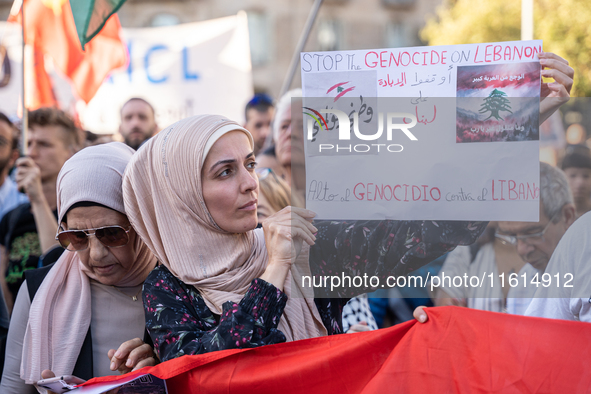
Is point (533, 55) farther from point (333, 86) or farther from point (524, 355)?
point (524, 355)

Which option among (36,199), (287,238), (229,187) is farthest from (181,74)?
(287,238)

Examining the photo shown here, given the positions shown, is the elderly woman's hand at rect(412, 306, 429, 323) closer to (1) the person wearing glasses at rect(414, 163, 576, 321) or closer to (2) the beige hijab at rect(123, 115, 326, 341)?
(1) the person wearing glasses at rect(414, 163, 576, 321)

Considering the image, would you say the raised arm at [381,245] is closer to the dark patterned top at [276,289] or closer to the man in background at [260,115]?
the dark patterned top at [276,289]

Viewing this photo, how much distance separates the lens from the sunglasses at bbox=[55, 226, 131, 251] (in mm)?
1800

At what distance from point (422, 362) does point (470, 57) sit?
2.88ft

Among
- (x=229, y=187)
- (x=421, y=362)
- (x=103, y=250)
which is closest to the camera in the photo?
(x=421, y=362)

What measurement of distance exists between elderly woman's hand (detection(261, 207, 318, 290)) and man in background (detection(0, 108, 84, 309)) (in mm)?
1536

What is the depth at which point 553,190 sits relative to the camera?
1.49 meters

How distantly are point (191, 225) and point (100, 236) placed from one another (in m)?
0.38

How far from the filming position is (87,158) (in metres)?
1.88

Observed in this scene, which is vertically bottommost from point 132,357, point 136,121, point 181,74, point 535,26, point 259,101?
point 132,357

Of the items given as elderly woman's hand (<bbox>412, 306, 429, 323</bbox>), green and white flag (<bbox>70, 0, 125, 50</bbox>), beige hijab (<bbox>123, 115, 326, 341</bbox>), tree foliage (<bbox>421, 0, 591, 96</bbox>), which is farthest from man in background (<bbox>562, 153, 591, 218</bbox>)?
tree foliage (<bbox>421, 0, 591, 96</bbox>)

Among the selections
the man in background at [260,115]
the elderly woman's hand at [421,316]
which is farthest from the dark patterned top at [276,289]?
the man in background at [260,115]

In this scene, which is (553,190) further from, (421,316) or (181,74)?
(181,74)
